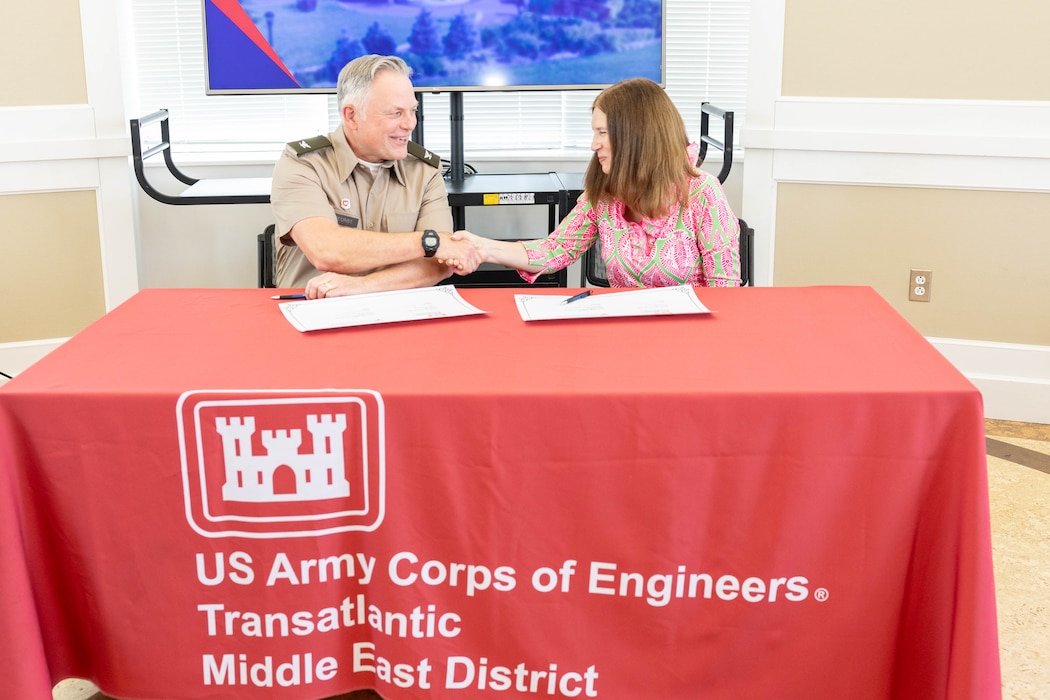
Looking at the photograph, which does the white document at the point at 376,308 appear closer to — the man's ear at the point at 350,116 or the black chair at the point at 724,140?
the man's ear at the point at 350,116

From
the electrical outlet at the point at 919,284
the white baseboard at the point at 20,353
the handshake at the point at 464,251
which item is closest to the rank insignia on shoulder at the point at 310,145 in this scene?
the handshake at the point at 464,251

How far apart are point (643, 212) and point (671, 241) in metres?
0.10

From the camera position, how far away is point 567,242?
94.3 inches

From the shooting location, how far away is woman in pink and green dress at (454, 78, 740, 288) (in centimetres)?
220

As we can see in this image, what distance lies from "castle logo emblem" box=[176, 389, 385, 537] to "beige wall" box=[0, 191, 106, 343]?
2.15 m

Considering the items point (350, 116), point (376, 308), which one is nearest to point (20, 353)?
point (350, 116)

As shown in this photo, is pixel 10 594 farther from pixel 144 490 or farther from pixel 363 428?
pixel 363 428

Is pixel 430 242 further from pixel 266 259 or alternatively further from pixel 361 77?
pixel 266 259

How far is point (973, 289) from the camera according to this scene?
3.20 m

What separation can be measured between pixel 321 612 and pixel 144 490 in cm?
33

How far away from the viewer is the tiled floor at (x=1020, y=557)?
187cm

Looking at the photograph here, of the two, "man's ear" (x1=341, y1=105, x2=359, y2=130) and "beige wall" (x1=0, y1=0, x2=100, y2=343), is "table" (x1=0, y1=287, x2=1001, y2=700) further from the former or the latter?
"beige wall" (x1=0, y1=0, x2=100, y2=343)

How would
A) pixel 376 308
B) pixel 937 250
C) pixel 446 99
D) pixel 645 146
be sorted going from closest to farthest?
pixel 376 308 < pixel 645 146 < pixel 937 250 < pixel 446 99

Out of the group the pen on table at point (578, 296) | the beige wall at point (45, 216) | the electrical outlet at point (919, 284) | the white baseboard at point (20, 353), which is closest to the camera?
the pen on table at point (578, 296)
